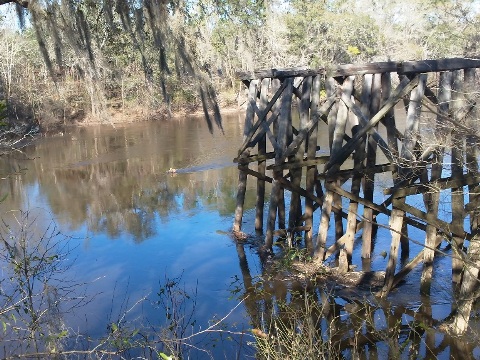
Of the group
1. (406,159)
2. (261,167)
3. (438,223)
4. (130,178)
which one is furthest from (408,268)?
(130,178)

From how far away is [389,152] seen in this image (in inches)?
253

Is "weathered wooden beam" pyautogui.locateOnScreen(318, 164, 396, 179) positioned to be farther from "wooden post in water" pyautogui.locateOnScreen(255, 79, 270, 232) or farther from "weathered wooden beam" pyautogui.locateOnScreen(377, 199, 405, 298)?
"wooden post in water" pyautogui.locateOnScreen(255, 79, 270, 232)

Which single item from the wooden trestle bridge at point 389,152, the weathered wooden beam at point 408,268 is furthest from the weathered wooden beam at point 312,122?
the weathered wooden beam at point 408,268

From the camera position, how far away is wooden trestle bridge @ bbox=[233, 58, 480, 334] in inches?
234

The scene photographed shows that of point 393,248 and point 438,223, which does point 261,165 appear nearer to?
point 393,248

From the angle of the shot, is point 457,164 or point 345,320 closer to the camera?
point 457,164

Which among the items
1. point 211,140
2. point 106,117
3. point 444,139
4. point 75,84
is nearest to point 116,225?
point 106,117

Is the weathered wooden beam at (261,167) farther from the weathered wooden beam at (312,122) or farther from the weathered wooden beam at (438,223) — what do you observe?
the weathered wooden beam at (438,223)

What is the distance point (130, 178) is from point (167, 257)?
6.70 meters

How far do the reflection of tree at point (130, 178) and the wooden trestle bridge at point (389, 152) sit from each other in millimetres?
3210

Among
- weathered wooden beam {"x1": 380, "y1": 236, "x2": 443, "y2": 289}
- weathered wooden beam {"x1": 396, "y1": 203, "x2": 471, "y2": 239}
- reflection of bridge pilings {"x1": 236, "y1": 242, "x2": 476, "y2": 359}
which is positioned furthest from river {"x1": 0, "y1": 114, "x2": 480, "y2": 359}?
weathered wooden beam {"x1": 396, "y1": 203, "x2": 471, "y2": 239}

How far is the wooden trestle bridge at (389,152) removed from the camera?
5.93m

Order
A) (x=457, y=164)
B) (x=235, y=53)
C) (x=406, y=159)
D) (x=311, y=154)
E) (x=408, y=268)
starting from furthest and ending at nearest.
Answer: (x=235, y=53)
(x=311, y=154)
(x=408, y=268)
(x=406, y=159)
(x=457, y=164)

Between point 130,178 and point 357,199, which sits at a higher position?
point 357,199
